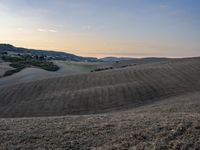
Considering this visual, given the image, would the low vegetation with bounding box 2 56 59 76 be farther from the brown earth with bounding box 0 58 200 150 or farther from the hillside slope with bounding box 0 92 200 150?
the hillside slope with bounding box 0 92 200 150

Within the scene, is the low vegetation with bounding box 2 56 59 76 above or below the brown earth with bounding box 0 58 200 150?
below

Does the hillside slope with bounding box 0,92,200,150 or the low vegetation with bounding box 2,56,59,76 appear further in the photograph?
the low vegetation with bounding box 2,56,59,76

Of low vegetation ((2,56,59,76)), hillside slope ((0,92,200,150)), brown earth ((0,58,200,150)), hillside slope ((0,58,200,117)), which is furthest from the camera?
low vegetation ((2,56,59,76))

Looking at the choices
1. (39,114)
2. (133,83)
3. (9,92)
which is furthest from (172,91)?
(9,92)

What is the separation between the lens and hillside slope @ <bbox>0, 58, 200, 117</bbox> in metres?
28.7

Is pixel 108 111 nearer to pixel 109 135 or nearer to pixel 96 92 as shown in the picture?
pixel 96 92

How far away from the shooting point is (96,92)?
33.7 m

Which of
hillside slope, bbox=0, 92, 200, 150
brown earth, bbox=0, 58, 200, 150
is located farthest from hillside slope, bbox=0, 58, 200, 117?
hillside slope, bbox=0, 92, 200, 150

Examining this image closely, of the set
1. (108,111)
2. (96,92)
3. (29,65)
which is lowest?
(29,65)

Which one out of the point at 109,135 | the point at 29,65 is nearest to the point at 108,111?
the point at 109,135

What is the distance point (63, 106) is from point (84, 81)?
42.2 feet

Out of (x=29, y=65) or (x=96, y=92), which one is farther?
(x=29, y=65)

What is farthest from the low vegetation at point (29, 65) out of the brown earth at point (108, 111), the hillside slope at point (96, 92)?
the brown earth at point (108, 111)

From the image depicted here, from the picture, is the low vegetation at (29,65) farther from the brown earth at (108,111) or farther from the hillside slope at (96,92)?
the brown earth at (108,111)
